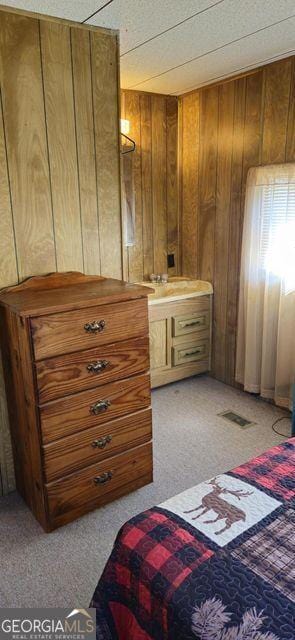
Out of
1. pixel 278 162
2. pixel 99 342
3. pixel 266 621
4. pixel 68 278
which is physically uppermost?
pixel 278 162

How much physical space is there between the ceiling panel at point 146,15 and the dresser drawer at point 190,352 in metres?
2.17

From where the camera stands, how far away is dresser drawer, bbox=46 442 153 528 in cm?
196

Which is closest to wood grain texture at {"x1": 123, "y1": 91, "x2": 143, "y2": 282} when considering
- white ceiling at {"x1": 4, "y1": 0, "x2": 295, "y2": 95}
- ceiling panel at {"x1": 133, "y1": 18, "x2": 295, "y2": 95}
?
ceiling panel at {"x1": 133, "y1": 18, "x2": 295, "y2": 95}

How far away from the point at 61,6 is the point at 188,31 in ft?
2.25

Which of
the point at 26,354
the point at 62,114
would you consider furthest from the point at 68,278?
the point at 62,114

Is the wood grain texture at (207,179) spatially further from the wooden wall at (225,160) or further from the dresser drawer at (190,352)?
the dresser drawer at (190,352)

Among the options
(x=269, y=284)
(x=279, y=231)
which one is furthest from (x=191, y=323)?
(x=279, y=231)

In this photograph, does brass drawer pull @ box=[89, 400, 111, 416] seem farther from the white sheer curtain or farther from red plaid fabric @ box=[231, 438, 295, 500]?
the white sheer curtain

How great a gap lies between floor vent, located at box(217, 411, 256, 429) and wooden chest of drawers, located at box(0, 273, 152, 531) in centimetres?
97

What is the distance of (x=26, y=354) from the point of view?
1.78 m

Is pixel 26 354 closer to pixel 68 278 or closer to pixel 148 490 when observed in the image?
pixel 68 278

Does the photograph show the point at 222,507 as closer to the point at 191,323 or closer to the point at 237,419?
the point at 237,419

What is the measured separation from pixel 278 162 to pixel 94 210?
A: 4.45 feet

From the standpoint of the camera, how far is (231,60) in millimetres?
2705
